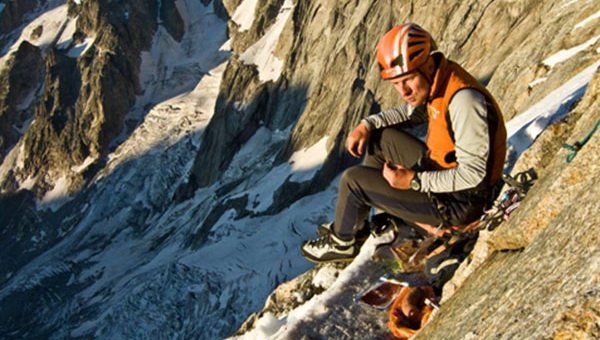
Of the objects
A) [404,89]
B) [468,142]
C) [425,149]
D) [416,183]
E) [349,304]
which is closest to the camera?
[468,142]

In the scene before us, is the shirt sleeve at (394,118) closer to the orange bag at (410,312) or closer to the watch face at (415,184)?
the watch face at (415,184)

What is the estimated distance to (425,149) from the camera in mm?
6930

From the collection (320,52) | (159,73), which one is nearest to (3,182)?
(159,73)

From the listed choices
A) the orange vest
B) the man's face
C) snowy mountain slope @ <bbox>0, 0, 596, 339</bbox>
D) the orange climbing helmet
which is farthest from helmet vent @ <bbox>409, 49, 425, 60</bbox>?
snowy mountain slope @ <bbox>0, 0, 596, 339</bbox>

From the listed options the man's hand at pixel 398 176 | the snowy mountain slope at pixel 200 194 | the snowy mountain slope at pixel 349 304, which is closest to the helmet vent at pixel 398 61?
the man's hand at pixel 398 176

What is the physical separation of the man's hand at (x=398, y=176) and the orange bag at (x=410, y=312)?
3.98ft

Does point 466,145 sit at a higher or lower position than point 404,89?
lower

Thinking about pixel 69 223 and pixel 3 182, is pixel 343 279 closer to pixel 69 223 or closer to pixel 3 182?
pixel 69 223

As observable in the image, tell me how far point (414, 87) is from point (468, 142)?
79 cm

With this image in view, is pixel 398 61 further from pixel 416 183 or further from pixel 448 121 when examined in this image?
pixel 416 183

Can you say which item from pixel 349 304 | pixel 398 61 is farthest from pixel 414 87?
pixel 349 304

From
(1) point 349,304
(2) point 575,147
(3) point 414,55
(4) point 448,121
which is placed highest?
(3) point 414,55

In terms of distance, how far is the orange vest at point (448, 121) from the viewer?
5750mm

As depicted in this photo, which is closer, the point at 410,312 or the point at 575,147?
the point at 575,147
